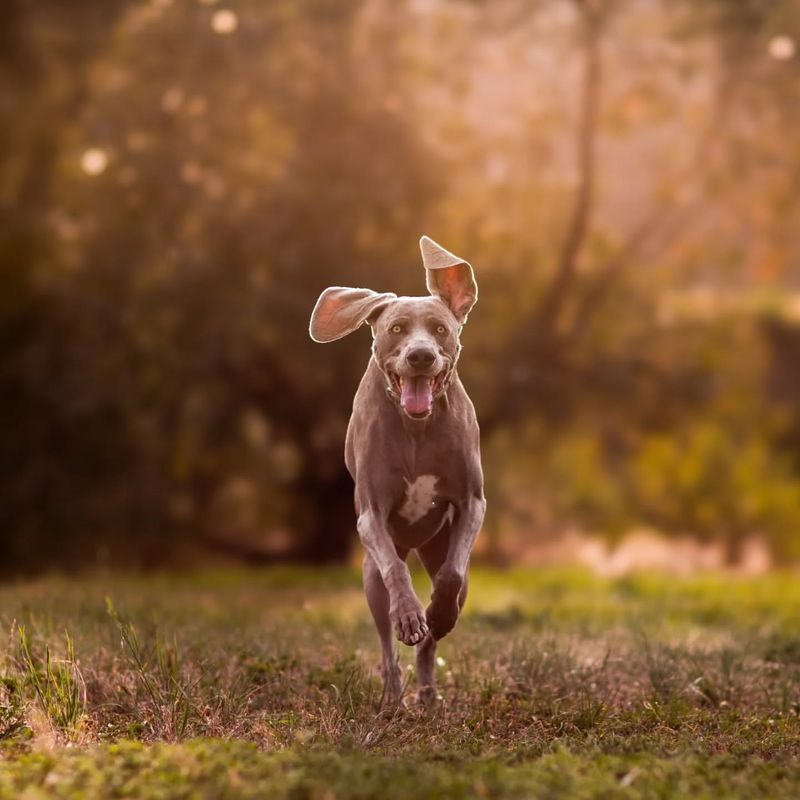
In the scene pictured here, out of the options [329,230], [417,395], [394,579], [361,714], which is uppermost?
[329,230]

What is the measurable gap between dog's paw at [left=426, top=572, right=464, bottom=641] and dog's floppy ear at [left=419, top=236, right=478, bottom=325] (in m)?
1.20

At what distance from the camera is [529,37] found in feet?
50.3

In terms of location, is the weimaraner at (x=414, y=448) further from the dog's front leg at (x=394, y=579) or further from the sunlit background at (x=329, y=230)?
the sunlit background at (x=329, y=230)

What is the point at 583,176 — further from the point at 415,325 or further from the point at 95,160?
the point at 415,325

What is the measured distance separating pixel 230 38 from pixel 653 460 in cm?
871

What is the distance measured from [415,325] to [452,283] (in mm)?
450

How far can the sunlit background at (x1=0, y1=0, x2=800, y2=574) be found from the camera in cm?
1488

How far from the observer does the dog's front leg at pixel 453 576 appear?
528cm

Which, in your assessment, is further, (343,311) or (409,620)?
(343,311)

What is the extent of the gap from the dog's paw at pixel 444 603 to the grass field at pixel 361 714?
414mm

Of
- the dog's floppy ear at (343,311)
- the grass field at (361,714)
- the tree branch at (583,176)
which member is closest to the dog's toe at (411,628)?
the grass field at (361,714)

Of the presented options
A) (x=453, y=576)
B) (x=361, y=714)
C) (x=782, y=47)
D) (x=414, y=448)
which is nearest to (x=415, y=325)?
(x=414, y=448)

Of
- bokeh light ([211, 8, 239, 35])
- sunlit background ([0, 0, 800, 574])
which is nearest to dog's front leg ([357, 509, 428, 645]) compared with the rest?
sunlit background ([0, 0, 800, 574])

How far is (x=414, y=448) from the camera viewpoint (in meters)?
5.52
